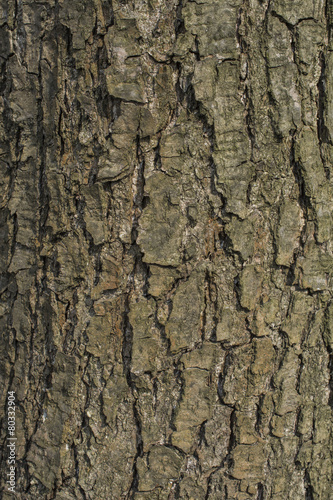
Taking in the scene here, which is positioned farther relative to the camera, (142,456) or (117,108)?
(142,456)

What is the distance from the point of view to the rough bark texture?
1215 millimetres

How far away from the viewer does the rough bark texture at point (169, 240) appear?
121cm

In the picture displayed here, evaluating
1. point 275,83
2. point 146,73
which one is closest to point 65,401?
point 146,73

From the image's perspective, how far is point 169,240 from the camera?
1.25 metres

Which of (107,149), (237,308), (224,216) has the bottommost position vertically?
(237,308)

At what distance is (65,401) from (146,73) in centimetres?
103

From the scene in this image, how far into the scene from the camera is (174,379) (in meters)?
1.32

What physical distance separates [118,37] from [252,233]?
676mm

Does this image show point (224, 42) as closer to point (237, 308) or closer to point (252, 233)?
point (252, 233)

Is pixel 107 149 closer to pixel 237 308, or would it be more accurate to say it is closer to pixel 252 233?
pixel 252 233

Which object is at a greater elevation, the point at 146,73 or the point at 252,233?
the point at 146,73

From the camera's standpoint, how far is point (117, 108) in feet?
4.00

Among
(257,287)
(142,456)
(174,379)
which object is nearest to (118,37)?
(257,287)

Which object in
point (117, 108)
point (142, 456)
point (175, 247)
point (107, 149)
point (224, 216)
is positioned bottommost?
point (142, 456)
